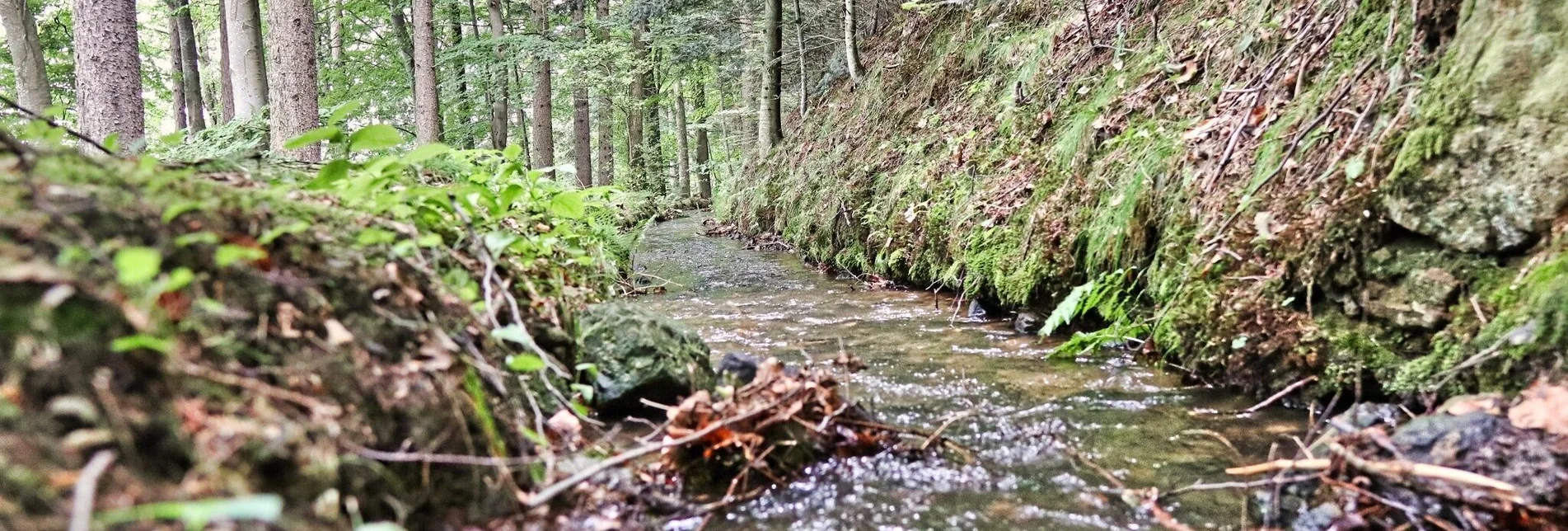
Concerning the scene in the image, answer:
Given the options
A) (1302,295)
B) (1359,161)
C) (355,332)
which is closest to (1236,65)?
(1359,161)

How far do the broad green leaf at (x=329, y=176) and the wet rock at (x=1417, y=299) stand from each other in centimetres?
366

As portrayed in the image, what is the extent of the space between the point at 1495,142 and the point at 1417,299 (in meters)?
0.59

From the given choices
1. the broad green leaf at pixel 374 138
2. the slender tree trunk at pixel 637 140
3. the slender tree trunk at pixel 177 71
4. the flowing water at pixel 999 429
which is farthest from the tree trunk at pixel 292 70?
the slender tree trunk at pixel 637 140

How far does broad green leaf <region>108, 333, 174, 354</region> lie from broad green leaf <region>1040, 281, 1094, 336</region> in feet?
12.3

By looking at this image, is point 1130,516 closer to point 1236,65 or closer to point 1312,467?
point 1312,467

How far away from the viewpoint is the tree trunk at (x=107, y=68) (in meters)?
6.61

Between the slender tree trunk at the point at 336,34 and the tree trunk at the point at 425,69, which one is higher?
the slender tree trunk at the point at 336,34

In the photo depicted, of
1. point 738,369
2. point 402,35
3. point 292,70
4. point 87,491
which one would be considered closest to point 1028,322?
point 738,369

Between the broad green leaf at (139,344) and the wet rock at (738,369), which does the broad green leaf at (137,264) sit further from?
the wet rock at (738,369)

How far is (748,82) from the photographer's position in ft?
58.3

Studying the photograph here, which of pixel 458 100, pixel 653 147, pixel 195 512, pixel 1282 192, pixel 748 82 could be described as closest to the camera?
pixel 195 512

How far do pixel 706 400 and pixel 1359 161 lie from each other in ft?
9.10

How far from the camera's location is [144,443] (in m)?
1.10

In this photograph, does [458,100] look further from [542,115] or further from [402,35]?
[542,115]
